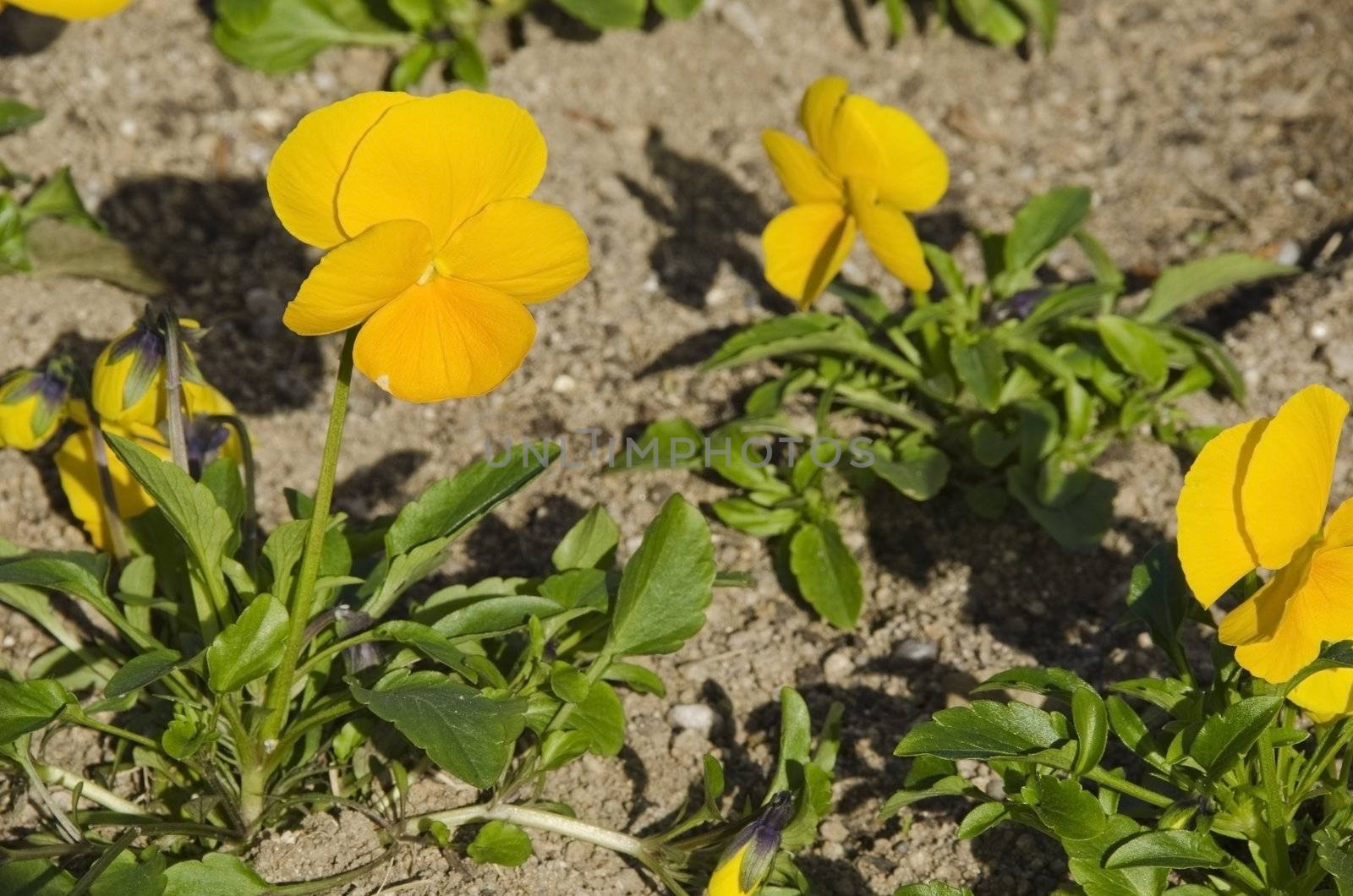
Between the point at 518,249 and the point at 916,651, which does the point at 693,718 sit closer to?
the point at 916,651

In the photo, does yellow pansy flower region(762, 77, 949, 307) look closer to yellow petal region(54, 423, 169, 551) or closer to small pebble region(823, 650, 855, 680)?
small pebble region(823, 650, 855, 680)

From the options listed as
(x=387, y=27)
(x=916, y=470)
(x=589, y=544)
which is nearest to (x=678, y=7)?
(x=387, y=27)

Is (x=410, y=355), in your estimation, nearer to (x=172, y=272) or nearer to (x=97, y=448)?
(x=97, y=448)

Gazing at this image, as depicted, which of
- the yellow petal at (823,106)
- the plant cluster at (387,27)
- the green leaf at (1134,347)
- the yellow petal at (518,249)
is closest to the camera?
the yellow petal at (518,249)

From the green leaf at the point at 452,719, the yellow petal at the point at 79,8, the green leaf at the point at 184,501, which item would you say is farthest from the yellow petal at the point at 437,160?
the yellow petal at the point at 79,8

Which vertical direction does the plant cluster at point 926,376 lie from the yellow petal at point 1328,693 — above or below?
below

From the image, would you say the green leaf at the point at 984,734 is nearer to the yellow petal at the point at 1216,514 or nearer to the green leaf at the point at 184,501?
the yellow petal at the point at 1216,514

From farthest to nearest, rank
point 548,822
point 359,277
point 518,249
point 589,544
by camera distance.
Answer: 1. point 589,544
2. point 548,822
3. point 518,249
4. point 359,277
